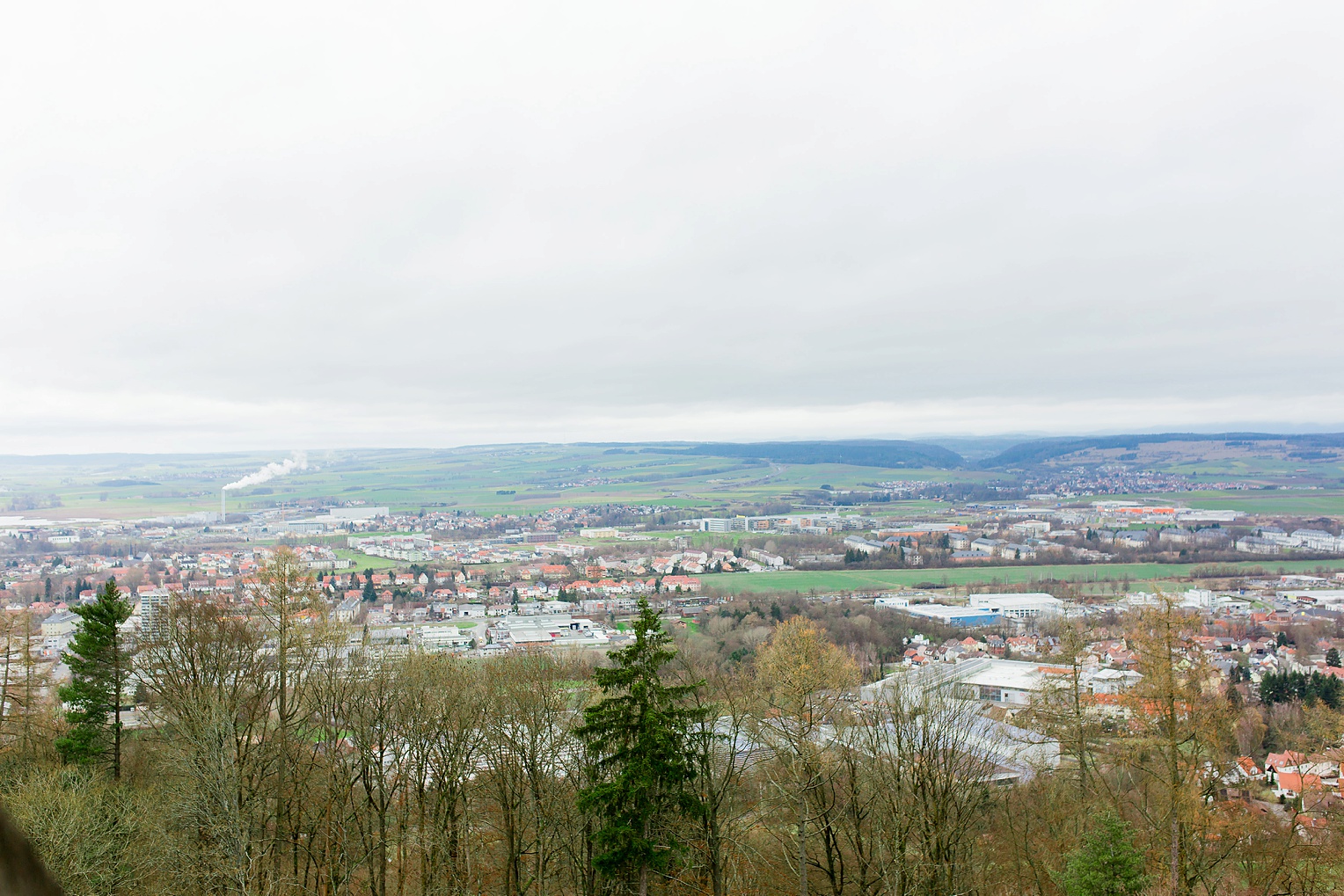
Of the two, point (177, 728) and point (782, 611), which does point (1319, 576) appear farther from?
point (177, 728)

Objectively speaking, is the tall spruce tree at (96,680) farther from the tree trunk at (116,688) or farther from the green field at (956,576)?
the green field at (956,576)

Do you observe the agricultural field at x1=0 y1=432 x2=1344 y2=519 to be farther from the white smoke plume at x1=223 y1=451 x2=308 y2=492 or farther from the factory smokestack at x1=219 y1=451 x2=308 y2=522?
the white smoke plume at x1=223 y1=451 x2=308 y2=492

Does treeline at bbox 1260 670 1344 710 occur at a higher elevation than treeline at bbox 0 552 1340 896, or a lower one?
lower

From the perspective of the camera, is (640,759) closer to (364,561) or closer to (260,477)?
(364,561)

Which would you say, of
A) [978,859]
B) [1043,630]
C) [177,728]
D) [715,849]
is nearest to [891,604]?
[1043,630]

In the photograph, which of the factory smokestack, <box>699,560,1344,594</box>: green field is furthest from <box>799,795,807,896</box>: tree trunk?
the factory smokestack
